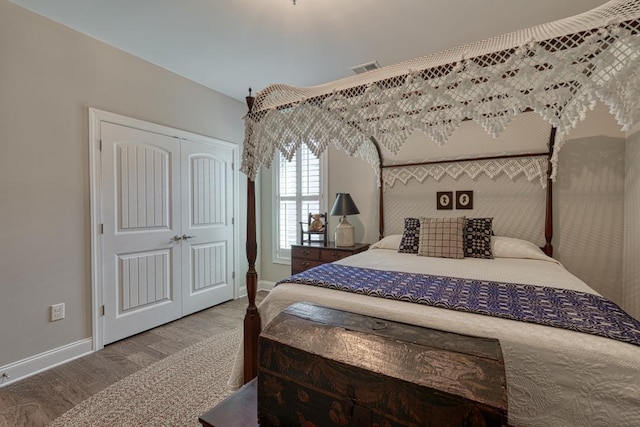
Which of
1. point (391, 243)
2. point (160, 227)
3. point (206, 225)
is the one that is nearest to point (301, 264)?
point (391, 243)

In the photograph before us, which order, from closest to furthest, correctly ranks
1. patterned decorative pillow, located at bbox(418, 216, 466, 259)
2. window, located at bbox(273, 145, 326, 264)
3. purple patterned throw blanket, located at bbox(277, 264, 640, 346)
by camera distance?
purple patterned throw blanket, located at bbox(277, 264, 640, 346)
patterned decorative pillow, located at bbox(418, 216, 466, 259)
window, located at bbox(273, 145, 326, 264)

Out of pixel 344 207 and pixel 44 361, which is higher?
pixel 344 207

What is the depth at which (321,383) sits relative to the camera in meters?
0.92

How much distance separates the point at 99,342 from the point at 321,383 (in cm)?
253

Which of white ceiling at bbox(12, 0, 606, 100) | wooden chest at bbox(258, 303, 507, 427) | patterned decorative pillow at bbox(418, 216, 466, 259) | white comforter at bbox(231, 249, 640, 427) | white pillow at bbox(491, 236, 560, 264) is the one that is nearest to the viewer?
wooden chest at bbox(258, 303, 507, 427)

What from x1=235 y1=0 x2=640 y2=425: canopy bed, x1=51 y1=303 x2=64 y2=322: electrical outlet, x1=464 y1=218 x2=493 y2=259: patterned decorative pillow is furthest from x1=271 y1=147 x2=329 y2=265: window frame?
x1=51 y1=303 x2=64 y2=322: electrical outlet

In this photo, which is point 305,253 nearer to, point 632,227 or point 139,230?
point 139,230

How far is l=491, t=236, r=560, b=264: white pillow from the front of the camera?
93.8 inches

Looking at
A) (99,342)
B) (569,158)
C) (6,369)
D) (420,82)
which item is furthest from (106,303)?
(569,158)

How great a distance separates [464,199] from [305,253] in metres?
1.80

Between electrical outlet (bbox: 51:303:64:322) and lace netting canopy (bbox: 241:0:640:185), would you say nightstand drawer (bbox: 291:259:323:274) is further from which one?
electrical outlet (bbox: 51:303:64:322)

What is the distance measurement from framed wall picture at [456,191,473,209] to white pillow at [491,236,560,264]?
1.63 feet

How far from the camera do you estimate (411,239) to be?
2801 millimetres

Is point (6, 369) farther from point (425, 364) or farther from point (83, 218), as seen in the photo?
point (425, 364)
